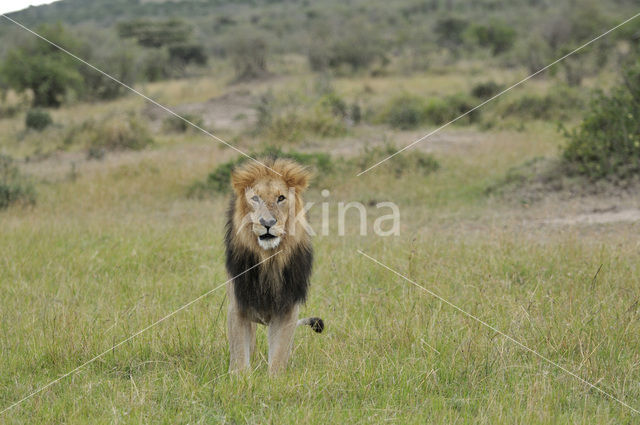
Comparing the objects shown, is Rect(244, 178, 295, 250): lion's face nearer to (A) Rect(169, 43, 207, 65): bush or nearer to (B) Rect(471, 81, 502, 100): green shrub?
(B) Rect(471, 81, 502, 100): green shrub

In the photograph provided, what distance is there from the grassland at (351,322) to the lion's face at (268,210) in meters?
0.85

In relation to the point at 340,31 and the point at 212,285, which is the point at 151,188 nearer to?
the point at 212,285

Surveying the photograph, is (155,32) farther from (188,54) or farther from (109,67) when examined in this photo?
(109,67)

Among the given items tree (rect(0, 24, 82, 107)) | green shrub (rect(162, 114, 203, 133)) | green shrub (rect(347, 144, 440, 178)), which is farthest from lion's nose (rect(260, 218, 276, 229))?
tree (rect(0, 24, 82, 107))

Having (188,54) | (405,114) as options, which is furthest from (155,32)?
(405,114)

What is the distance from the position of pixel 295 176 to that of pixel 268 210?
0.34 m

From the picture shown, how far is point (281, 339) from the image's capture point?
4.05 m

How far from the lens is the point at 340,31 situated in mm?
39906

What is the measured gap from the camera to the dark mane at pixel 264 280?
399cm

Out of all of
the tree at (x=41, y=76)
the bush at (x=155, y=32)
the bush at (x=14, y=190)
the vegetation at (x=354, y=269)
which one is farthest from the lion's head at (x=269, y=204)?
the bush at (x=155, y=32)

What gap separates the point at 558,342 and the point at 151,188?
8880 millimetres

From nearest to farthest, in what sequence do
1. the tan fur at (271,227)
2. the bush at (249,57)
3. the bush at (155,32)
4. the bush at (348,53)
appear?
the tan fur at (271,227) < the bush at (249,57) < the bush at (348,53) < the bush at (155,32)

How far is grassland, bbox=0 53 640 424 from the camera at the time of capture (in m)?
3.76

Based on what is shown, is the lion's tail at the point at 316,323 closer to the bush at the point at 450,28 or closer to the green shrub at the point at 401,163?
the green shrub at the point at 401,163
